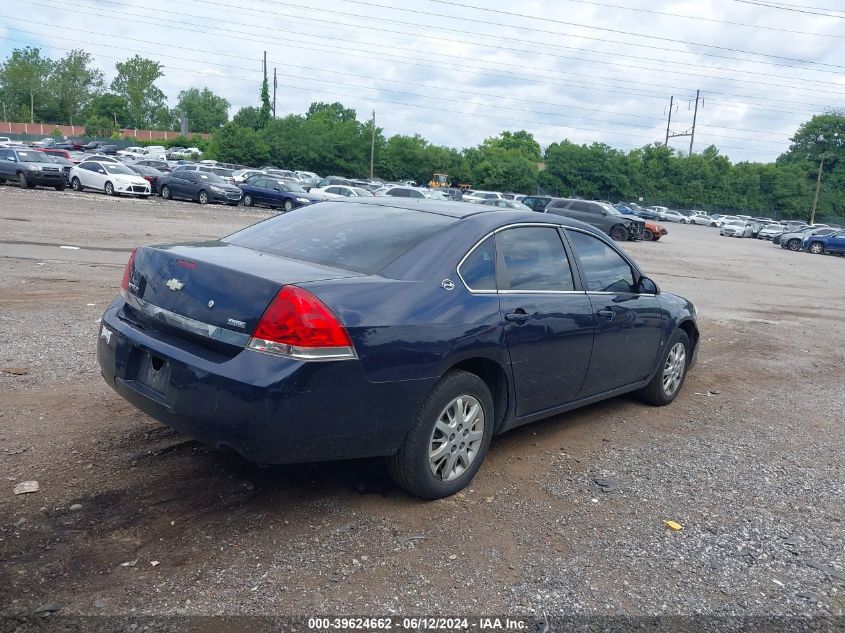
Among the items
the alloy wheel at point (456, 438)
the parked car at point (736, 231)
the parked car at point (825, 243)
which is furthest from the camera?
the parked car at point (736, 231)

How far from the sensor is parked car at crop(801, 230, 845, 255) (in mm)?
39031

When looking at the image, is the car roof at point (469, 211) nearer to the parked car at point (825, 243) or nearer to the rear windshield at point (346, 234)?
the rear windshield at point (346, 234)

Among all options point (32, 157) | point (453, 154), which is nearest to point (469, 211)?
point (32, 157)

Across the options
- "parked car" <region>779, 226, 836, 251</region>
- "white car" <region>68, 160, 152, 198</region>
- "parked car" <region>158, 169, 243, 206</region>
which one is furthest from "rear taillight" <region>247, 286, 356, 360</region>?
"parked car" <region>779, 226, 836, 251</region>

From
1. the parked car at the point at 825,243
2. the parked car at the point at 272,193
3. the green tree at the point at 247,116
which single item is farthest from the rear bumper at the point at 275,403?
the green tree at the point at 247,116

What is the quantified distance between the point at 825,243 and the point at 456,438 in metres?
41.8

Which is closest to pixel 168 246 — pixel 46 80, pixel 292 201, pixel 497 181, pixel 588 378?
pixel 588 378

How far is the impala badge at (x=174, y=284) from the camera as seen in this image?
3815 mm

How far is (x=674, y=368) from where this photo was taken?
649 cm

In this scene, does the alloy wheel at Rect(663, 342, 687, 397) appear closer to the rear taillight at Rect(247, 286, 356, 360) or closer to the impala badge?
the rear taillight at Rect(247, 286, 356, 360)

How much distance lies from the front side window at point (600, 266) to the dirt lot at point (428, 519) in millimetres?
1133

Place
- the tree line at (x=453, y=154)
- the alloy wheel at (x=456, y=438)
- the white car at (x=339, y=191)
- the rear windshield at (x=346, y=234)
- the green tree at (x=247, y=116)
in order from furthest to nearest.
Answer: the green tree at (x=247, y=116), the tree line at (x=453, y=154), the white car at (x=339, y=191), the rear windshield at (x=346, y=234), the alloy wheel at (x=456, y=438)

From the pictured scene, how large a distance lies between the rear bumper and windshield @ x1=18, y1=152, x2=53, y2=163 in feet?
99.5

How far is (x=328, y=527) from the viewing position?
3754 millimetres
